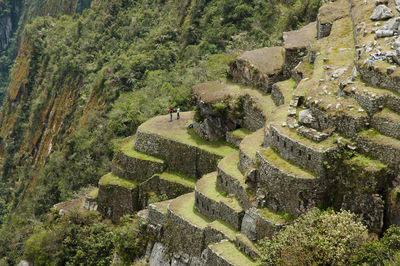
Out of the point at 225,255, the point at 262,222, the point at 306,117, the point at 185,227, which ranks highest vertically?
the point at 306,117

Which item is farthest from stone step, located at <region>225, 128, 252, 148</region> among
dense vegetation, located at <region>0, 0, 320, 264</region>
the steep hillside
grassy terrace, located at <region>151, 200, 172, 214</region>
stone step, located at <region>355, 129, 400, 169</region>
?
the steep hillside

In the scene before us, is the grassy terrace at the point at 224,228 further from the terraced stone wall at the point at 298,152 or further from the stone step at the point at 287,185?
the terraced stone wall at the point at 298,152

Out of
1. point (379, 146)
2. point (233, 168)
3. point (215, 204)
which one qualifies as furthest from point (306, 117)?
point (215, 204)

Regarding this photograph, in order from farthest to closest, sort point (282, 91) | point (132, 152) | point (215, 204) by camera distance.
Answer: point (132, 152) < point (282, 91) < point (215, 204)

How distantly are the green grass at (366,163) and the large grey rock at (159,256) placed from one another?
475 inches

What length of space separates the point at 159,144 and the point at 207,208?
10.1 metres

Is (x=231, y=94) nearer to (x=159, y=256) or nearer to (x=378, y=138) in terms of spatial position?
(x=159, y=256)

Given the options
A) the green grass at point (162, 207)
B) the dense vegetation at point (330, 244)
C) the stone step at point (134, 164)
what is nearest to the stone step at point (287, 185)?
the dense vegetation at point (330, 244)

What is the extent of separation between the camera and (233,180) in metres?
27.5

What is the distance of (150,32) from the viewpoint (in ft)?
253

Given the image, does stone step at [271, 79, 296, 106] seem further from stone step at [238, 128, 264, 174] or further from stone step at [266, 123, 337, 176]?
stone step at [266, 123, 337, 176]

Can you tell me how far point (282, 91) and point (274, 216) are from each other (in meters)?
10.9

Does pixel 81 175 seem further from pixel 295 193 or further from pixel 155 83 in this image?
pixel 295 193

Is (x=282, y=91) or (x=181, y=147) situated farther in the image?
(x=181, y=147)
